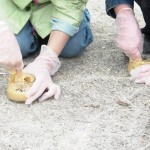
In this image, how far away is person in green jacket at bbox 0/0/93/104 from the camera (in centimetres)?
132

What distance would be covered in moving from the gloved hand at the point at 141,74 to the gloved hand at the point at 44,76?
26cm

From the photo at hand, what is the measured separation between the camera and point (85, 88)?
1421 millimetres

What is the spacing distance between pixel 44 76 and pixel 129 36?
341mm

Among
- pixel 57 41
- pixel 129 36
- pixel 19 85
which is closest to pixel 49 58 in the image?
pixel 57 41

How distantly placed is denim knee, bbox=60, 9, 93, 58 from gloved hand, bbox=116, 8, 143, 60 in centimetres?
19

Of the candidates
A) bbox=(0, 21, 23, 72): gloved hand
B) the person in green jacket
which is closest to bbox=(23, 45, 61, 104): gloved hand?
the person in green jacket

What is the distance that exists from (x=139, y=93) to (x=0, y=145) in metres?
0.50

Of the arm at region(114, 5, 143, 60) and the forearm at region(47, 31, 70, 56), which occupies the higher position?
the forearm at region(47, 31, 70, 56)

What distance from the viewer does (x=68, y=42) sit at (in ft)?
5.45

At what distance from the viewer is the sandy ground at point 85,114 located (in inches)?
44.5

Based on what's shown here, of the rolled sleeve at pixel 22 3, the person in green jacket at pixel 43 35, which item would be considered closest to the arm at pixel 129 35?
the person in green jacket at pixel 43 35

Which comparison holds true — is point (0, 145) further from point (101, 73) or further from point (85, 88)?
point (101, 73)

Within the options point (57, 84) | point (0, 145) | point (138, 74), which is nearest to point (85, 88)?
point (57, 84)

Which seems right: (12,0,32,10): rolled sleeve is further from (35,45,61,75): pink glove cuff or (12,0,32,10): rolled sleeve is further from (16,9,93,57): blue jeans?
(35,45,61,75): pink glove cuff
